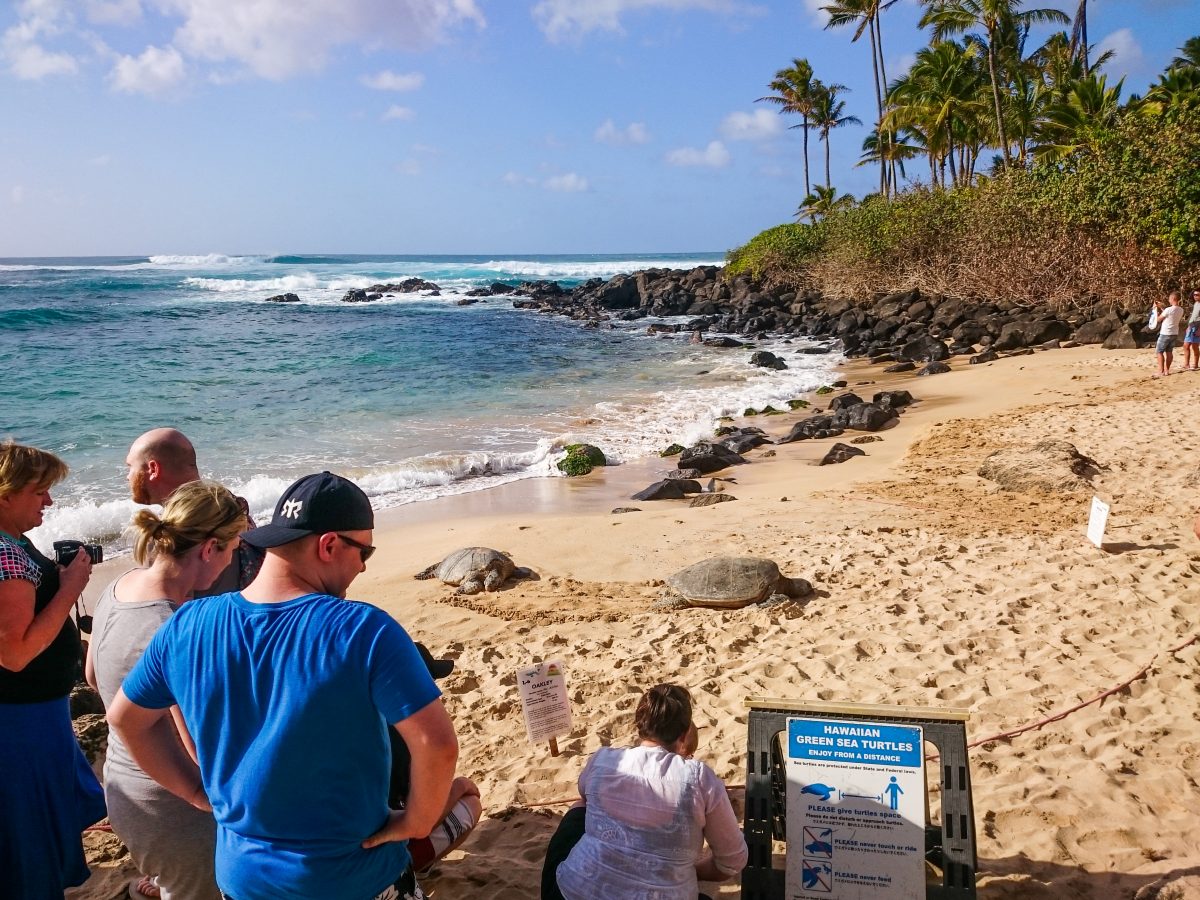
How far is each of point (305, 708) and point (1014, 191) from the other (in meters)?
26.4

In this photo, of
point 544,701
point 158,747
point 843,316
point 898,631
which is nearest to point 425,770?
point 158,747

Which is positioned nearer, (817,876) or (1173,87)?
(817,876)

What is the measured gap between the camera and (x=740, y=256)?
45.0m

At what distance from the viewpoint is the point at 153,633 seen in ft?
8.23

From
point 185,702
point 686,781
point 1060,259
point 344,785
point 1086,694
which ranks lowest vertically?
point 1086,694

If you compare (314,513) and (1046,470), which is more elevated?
(314,513)

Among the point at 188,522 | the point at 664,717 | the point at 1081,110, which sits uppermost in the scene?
the point at 1081,110

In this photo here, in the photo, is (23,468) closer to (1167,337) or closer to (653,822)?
(653,822)

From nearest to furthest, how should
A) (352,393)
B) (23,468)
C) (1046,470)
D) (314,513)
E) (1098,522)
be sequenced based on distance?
1. (314,513)
2. (23,468)
3. (1098,522)
4. (1046,470)
5. (352,393)

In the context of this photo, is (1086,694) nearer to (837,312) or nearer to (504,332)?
(837,312)

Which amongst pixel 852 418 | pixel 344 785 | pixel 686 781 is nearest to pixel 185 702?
pixel 344 785

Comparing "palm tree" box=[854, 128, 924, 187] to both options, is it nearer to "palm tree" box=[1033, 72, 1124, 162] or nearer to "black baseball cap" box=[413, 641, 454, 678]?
"palm tree" box=[1033, 72, 1124, 162]

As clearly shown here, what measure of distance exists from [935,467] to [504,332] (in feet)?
83.8

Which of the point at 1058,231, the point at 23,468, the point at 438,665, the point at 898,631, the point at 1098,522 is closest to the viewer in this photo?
the point at 23,468
